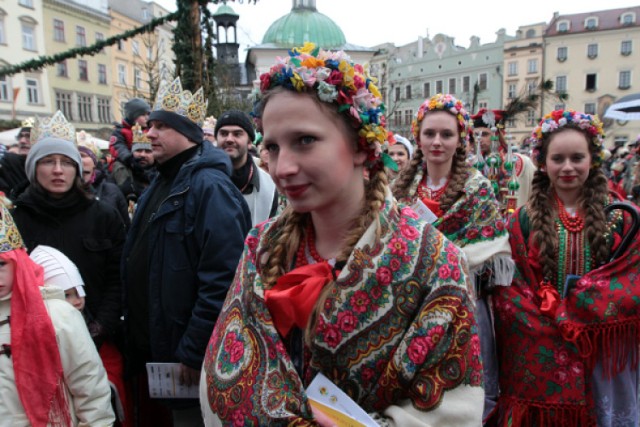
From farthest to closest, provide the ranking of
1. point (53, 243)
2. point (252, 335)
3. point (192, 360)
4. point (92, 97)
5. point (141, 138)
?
point (92, 97), point (141, 138), point (53, 243), point (192, 360), point (252, 335)

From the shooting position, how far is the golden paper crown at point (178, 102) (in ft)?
9.70

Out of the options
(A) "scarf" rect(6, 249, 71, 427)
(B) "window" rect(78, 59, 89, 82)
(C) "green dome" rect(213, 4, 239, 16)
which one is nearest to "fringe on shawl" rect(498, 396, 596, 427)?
(A) "scarf" rect(6, 249, 71, 427)

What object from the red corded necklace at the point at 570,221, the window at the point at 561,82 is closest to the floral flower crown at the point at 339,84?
the red corded necklace at the point at 570,221

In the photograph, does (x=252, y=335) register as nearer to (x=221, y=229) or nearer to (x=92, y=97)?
(x=221, y=229)

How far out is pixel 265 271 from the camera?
1681 mm

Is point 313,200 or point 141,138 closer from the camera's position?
point 313,200

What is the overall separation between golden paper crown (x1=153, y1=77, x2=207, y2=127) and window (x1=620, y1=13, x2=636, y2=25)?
6491cm

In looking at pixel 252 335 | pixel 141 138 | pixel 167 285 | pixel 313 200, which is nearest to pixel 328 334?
pixel 252 335

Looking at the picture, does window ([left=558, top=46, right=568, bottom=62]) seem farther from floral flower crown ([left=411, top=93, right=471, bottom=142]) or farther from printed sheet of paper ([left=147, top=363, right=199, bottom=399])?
printed sheet of paper ([left=147, top=363, right=199, bottom=399])

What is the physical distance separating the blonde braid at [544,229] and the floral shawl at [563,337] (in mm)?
51

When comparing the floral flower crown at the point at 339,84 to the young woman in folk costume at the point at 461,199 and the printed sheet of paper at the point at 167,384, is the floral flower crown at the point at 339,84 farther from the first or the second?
the printed sheet of paper at the point at 167,384

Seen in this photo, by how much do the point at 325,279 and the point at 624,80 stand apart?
64619 mm

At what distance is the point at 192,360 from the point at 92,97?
42374mm

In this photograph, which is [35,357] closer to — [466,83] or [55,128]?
[55,128]
